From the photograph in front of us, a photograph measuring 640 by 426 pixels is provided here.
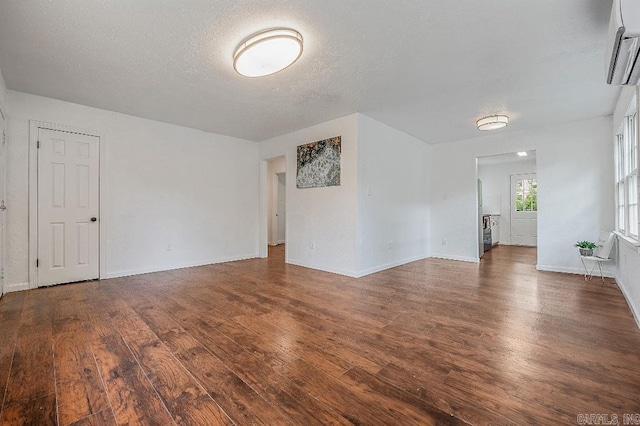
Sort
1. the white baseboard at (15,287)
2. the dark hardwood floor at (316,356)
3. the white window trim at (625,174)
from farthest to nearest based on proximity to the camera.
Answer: the white baseboard at (15,287) < the white window trim at (625,174) < the dark hardwood floor at (316,356)

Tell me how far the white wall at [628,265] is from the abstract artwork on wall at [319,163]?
326 centimetres

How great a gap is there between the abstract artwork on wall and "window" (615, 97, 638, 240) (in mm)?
3372

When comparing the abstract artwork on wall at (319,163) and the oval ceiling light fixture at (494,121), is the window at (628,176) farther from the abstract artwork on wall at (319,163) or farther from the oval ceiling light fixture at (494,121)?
the abstract artwork on wall at (319,163)

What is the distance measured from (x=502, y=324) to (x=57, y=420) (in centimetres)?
306

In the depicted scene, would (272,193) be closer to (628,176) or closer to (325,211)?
(325,211)

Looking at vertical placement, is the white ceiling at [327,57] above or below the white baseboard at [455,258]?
above

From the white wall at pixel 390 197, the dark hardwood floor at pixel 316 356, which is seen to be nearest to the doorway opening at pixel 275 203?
the white wall at pixel 390 197

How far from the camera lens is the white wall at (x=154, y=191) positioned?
3.60 meters

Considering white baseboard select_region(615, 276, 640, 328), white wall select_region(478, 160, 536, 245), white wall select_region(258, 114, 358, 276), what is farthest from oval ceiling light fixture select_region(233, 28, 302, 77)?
white wall select_region(478, 160, 536, 245)

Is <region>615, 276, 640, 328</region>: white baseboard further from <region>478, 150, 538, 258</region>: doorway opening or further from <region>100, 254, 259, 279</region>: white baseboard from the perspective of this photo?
<region>100, 254, 259, 279</region>: white baseboard

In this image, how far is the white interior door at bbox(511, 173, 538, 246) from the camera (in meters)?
7.97

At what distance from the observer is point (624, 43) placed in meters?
1.78

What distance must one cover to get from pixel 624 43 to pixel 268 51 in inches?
96.3

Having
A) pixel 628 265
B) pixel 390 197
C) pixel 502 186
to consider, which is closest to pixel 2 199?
pixel 390 197
